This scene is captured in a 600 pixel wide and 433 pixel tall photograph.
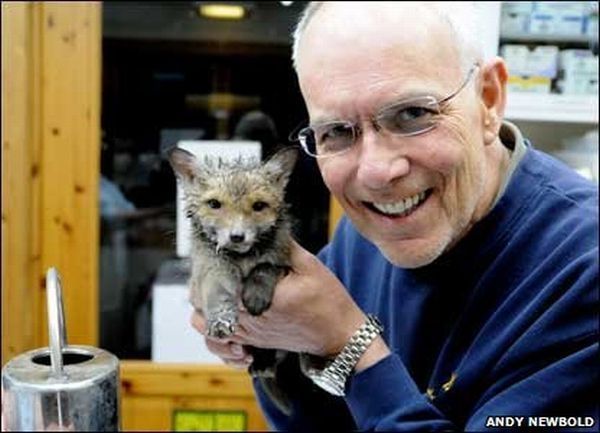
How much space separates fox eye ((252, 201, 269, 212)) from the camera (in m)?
0.71

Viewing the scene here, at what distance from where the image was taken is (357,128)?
768 millimetres

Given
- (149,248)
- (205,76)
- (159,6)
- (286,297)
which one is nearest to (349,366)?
(286,297)

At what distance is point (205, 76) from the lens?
1106mm

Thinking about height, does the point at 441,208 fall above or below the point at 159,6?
below

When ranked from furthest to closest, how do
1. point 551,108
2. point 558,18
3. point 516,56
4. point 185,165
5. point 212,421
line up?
point 558,18, point 516,56, point 551,108, point 212,421, point 185,165

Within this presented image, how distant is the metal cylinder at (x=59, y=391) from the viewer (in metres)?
0.39

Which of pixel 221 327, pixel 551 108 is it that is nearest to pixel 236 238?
pixel 221 327

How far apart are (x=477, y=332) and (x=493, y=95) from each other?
322 mm

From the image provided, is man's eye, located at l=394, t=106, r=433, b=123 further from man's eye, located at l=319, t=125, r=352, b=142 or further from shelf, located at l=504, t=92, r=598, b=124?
shelf, located at l=504, t=92, r=598, b=124

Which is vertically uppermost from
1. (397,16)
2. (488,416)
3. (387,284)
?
(397,16)

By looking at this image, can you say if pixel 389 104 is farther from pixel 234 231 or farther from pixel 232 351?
pixel 232 351

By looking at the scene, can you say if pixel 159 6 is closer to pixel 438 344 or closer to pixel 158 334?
pixel 158 334

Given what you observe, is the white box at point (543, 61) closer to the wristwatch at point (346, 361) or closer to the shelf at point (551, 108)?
the shelf at point (551, 108)

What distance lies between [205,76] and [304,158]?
1.37ft
